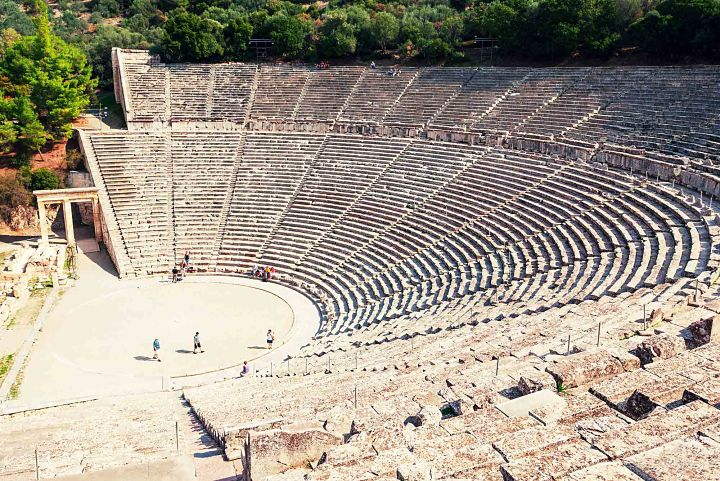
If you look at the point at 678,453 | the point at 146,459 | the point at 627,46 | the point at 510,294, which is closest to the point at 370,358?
the point at 510,294

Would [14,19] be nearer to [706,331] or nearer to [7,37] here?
[7,37]

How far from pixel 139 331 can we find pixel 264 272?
20.3 ft

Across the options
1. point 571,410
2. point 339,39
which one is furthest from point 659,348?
point 339,39

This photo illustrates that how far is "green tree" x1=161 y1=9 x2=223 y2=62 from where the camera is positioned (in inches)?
1657

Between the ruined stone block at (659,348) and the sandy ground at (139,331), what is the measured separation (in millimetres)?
14013

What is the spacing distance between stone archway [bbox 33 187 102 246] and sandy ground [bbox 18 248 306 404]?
8.52 feet

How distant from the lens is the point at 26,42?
39.9 m

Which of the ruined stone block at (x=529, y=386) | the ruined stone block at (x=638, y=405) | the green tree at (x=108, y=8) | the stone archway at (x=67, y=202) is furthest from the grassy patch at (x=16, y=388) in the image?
the green tree at (x=108, y=8)

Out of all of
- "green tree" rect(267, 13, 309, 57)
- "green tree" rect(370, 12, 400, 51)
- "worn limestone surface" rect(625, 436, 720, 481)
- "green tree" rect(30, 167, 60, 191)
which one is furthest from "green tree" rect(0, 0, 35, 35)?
"worn limestone surface" rect(625, 436, 720, 481)

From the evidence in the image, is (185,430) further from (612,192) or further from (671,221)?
(612,192)

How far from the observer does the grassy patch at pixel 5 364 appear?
19750 millimetres

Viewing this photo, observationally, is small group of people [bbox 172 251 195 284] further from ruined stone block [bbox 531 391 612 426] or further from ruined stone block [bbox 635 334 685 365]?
ruined stone block [bbox 531 391 612 426]

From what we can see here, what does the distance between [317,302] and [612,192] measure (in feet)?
36.9

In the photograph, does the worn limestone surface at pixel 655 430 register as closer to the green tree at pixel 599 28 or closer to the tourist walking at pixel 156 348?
the tourist walking at pixel 156 348
